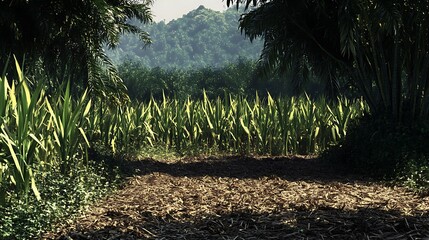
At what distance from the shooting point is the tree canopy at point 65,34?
34.2 feet

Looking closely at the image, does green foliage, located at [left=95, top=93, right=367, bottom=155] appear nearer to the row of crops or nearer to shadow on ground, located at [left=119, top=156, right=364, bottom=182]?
the row of crops

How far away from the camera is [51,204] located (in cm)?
470

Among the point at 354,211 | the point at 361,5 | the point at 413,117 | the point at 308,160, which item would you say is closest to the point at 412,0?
the point at 361,5

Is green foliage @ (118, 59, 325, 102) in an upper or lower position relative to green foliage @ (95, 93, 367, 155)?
lower

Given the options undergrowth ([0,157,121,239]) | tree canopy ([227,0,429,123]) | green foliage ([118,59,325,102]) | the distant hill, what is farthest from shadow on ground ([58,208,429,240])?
the distant hill

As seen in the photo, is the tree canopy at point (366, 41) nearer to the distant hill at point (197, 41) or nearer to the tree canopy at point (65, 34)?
the tree canopy at point (65, 34)

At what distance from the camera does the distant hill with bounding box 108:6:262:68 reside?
4006 inches

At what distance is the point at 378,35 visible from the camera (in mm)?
8734

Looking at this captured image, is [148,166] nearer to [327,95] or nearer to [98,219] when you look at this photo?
[98,219]

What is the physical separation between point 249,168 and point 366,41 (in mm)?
2995

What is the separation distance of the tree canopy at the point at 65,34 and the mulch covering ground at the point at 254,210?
395 centimetres

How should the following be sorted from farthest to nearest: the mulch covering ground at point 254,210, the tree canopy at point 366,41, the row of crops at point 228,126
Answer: the row of crops at point 228,126
the tree canopy at point 366,41
the mulch covering ground at point 254,210

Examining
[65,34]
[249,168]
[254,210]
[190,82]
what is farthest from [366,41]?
[190,82]

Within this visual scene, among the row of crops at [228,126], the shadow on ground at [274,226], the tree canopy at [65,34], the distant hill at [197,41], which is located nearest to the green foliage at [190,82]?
the row of crops at [228,126]
